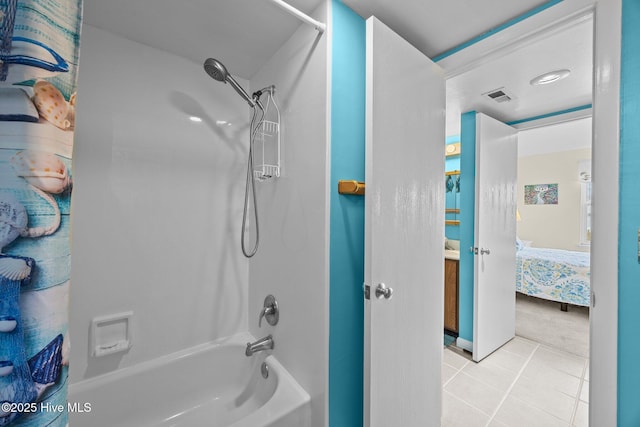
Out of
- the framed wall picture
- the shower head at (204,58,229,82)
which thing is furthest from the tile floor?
the framed wall picture

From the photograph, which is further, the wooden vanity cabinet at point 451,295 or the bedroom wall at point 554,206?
the bedroom wall at point 554,206

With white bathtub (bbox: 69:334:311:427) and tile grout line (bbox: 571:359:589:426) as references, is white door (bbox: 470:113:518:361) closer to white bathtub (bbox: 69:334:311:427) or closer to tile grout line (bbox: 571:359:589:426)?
tile grout line (bbox: 571:359:589:426)

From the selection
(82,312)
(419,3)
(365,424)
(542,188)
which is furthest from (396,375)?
(542,188)

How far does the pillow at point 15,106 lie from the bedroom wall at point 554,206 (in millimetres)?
6429

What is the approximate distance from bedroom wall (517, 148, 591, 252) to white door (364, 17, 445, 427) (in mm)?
4913

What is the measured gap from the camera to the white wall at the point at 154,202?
1.27 meters

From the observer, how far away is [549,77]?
174 cm

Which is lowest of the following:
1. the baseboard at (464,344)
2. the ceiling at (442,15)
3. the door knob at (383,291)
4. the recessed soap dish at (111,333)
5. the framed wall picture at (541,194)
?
the baseboard at (464,344)

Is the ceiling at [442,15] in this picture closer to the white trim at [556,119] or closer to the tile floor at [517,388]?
the white trim at [556,119]

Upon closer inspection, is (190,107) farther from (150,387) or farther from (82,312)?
(150,387)

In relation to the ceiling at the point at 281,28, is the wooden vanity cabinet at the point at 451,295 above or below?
below

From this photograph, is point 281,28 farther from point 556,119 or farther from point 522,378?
point 522,378

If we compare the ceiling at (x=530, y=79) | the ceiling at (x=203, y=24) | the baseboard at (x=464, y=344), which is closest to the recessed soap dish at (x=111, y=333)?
the ceiling at (x=203, y=24)

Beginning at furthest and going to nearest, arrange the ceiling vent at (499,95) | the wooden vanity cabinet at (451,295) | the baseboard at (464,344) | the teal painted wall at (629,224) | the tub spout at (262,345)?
1. the wooden vanity cabinet at (451,295)
2. the baseboard at (464,344)
3. the ceiling vent at (499,95)
4. the tub spout at (262,345)
5. the teal painted wall at (629,224)
